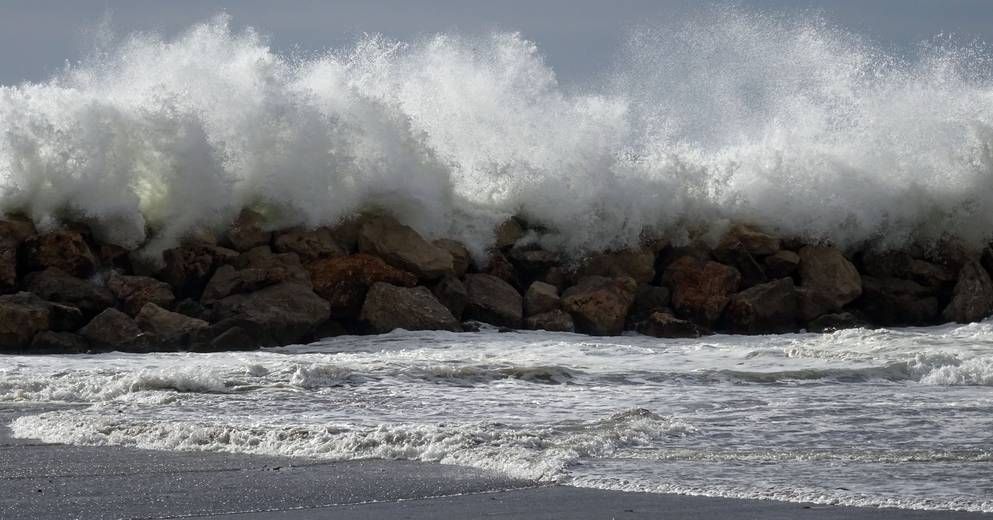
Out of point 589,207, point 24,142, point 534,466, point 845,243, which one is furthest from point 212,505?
point 845,243

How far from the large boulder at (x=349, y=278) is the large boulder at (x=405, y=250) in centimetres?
9

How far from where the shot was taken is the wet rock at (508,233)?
514 inches

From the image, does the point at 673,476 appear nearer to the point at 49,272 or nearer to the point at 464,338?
the point at 464,338

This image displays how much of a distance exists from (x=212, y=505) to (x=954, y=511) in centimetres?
263

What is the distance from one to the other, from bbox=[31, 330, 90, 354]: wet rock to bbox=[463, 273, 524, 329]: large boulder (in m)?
3.44

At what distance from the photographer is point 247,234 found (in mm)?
11938

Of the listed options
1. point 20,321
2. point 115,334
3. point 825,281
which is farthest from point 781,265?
point 20,321

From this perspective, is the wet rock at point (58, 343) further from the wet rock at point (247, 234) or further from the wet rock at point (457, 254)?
the wet rock at point (457, 254)

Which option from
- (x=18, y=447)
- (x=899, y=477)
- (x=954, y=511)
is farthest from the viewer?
(x=18, y=447)

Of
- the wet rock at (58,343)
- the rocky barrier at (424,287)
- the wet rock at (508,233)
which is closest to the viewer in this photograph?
the wet rock at (58,343)

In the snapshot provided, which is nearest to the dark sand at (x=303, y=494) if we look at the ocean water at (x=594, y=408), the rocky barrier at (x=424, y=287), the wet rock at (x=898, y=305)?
the ocean water at (x=594, y=408)

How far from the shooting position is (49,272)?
10922 mm

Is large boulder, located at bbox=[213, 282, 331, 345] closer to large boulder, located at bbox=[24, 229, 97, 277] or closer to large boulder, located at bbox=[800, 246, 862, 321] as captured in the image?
large boulder, located at bbox=[24, 229, 97, 277]

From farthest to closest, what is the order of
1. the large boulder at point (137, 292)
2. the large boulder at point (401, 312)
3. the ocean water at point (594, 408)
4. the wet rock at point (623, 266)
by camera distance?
the wet rock at point (623, 266) → the large boulder at point (401, 312) → the large boulder at point (137, 292) → the ocean water at point (594, 408)
